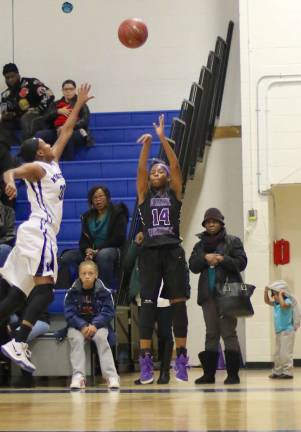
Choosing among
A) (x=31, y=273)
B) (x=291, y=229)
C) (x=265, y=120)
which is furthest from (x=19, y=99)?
(x=31, y=273)

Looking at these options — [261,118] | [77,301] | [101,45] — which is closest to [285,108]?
[261,118]

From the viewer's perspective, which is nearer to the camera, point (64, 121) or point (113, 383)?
point (113, 383)

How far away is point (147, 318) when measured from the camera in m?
8.33

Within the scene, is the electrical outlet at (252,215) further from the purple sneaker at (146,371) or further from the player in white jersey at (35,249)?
the player in white jersey at (35,249)

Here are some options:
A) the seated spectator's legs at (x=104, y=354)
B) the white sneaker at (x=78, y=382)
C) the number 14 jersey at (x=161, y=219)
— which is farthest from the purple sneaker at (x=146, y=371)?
the number 14 jersey at (x=161, y=219)

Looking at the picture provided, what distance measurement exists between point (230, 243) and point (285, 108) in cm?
330

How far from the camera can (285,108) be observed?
11.4 meters

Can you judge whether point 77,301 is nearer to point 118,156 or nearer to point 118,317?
point 118,317

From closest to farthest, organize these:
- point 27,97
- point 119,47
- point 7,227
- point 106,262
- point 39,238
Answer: point 39,238, point 106,262, point 7,227, point 27,97, point 119,47

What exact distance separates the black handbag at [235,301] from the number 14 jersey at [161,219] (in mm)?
597

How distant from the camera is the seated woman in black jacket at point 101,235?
9.51 metres

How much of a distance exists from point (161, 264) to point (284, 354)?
1.94m

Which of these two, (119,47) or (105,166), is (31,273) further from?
(119,47)

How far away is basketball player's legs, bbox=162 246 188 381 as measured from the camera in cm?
826
